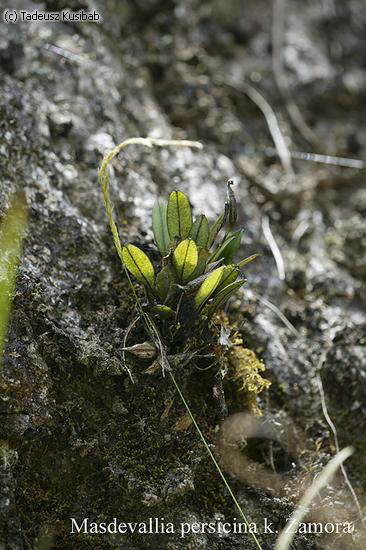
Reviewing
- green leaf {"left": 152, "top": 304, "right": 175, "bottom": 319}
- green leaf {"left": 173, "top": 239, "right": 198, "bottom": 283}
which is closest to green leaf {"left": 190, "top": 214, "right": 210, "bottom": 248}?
green leaf {"left": 173, "top": 239, "right": 198, "bottom": 283}

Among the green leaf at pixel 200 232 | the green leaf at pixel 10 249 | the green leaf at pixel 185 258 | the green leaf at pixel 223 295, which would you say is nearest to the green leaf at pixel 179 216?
the green leaf at pixel 200 232

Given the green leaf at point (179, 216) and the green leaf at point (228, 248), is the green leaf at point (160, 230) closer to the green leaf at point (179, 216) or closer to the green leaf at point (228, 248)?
the green leaf at point (179, 216)

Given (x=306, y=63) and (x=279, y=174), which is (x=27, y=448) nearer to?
(x=279, y=174)

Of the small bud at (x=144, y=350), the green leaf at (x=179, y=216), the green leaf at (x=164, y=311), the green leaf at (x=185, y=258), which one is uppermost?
the green leaf at (x=179, y=216)

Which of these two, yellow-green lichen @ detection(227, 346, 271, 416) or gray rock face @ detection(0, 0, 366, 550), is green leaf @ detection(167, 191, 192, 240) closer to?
gray rock face @ detection(0, 0, 366, 550)

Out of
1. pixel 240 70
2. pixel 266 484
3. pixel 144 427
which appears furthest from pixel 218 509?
pixel 240 70
